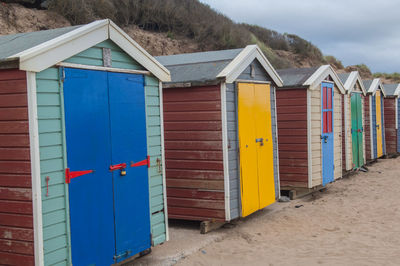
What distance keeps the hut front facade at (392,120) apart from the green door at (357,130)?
4.19 metres

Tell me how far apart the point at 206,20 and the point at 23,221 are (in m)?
19.6

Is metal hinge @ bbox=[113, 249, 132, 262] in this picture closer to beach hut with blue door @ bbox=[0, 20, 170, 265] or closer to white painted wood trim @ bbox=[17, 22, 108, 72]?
beach hut with blue door @ bbox=[0, 20, 170, 265]

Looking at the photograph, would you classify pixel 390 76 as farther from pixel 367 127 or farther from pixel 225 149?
pixel 225 149

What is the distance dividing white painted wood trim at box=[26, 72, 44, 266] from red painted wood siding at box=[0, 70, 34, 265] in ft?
0.15

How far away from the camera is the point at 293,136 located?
9.87 m

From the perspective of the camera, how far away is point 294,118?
386 inches

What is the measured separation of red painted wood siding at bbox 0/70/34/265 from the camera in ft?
13.4

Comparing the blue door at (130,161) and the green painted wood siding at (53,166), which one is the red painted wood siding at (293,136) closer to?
the blue door at (130,161)

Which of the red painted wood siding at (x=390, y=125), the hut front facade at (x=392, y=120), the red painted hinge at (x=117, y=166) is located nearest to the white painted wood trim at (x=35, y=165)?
the red painted hinge at (x=117, y=166)

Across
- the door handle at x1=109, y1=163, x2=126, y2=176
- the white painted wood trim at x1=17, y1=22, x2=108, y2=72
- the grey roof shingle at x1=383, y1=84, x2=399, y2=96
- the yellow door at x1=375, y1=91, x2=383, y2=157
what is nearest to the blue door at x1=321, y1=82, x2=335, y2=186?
the yellow door at x1=375, y1=91, x2=383, y2=157

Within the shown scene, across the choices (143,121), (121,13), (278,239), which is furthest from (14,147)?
(121,13)

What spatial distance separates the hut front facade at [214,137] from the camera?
716 centimetres

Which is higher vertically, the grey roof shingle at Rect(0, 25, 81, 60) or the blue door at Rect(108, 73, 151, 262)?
the grey roof shingle at Rect(0, 25, 81, 60)

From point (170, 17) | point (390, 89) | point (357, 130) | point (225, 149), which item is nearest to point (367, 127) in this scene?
point (357, 130)
